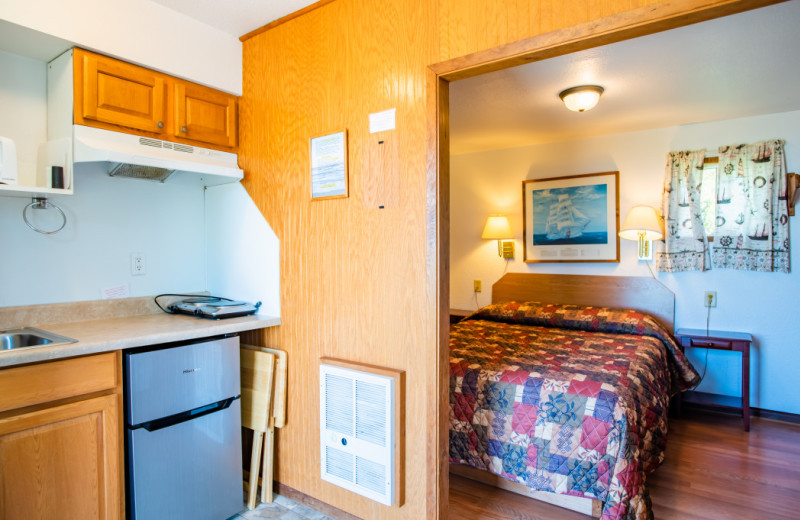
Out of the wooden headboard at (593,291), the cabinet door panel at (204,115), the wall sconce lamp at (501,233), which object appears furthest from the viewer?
the wall sconce lamp at (501,233)

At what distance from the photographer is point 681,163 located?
3604 mm

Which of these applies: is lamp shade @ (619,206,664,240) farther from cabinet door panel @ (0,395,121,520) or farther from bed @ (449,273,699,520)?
cabinet door panel @ (0,395,121,520)

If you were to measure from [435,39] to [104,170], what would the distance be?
5.65ft

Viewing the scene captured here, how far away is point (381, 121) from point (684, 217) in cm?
295

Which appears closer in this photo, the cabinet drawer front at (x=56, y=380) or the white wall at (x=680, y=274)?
the cabinet drawer front at (x=56, y=380)

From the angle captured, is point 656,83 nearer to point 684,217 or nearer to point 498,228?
point 684,217

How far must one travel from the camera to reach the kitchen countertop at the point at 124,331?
1493mm

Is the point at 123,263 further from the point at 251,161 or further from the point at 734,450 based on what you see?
the point at 734,450

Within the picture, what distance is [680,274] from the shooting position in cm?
365

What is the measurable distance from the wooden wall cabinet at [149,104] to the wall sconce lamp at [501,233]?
2.65 metres

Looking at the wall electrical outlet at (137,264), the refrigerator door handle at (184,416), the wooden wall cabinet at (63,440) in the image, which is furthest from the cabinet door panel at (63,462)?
the wall electrical outlet at (137,264)

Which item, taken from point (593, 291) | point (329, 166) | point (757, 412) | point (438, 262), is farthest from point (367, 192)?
point (757, 412)

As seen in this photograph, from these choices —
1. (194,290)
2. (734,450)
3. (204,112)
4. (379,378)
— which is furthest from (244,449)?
(734,450)

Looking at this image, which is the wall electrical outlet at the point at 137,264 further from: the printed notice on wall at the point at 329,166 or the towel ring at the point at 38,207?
the printed notice on wall at the point at 329,166
